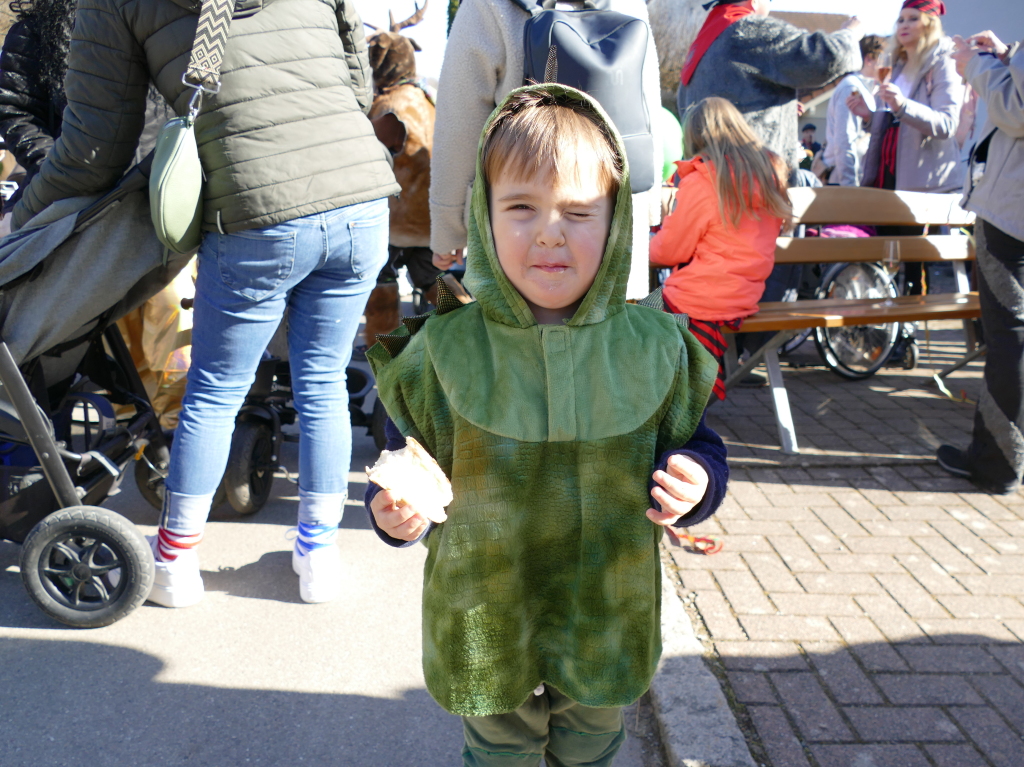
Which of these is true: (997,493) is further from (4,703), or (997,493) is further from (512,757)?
(4,703)

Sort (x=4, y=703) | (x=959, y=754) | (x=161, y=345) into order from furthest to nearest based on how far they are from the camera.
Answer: (x=161, y=345) < (x=4, y=703) < (x=959, y=754)

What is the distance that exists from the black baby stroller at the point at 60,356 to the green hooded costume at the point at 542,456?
158 centimetres

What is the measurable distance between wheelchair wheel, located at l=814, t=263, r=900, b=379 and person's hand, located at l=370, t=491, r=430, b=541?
18.0ft

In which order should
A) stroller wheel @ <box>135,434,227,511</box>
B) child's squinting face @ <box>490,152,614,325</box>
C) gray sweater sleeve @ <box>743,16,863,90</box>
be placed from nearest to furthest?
1. child's squinting face @ <box>490,152,614,325</box>
2. stroller wheel @ <box>135,434,227,511</box>
3. gray sweater sleeve @ <box>743,16,863,90</box>

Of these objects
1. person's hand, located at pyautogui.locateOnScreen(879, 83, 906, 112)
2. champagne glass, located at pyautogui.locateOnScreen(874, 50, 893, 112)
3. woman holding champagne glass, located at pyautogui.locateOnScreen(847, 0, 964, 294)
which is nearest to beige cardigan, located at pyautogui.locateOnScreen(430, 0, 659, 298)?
person's hand, located at pyautogui.locateOnScreen(879, 83, 906, 112)

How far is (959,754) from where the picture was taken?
2131 mm

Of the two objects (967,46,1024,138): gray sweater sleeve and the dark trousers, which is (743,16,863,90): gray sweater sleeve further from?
the dark trousers

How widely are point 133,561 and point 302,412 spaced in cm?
72

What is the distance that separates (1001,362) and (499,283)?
339 centimetres

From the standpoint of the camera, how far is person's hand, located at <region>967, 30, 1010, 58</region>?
373 centimetres

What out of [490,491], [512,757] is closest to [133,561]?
[512,757]

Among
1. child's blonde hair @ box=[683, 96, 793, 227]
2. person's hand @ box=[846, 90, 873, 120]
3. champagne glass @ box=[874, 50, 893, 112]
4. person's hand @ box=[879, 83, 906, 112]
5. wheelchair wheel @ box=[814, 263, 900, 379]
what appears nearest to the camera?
child's blonde hair @ box=[683, 96, 793, 227]

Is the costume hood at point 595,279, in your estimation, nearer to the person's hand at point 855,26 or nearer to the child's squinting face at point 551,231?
the child's squinting face at point 551,231

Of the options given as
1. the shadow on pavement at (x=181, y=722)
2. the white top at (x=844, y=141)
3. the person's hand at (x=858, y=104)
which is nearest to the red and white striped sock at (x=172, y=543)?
the shadow on pavement at (x=181, y=722)
